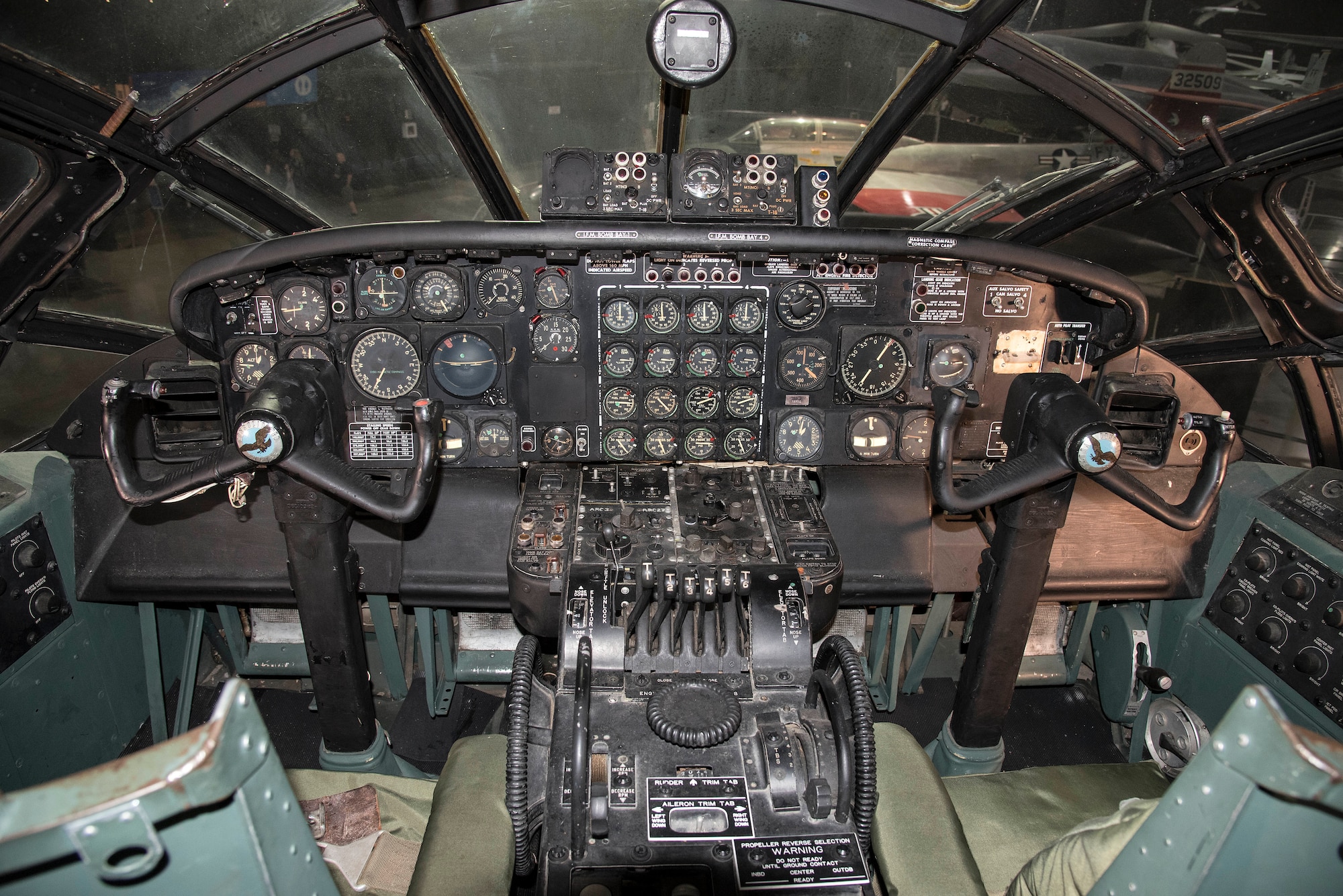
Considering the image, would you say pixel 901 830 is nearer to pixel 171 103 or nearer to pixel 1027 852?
pixel 1027 852

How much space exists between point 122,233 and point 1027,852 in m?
4.64

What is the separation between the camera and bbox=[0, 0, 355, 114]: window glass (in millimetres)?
2873

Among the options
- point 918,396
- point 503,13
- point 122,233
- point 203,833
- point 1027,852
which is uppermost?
point 503,13

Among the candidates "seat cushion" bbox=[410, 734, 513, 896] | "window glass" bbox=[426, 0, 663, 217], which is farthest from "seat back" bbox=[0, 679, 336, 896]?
"window glass" bbox=[426, 0, 663, 217]

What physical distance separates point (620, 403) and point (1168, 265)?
3324 mm

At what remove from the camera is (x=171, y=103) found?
3436 millimetres

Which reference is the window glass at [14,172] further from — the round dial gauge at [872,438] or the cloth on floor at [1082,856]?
the cloth on floor at [1082,856]

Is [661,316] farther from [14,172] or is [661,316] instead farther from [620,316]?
[14,172]

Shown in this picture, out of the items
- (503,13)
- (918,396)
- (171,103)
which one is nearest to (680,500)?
(918,396)

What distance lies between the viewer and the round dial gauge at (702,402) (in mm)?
3510

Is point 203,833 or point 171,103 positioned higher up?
point 171,103

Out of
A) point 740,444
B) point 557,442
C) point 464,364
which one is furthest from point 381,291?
point 740,444

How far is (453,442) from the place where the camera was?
354 cm

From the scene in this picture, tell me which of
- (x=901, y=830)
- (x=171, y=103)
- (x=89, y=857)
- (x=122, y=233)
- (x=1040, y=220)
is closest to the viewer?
(x=89, y=857)
